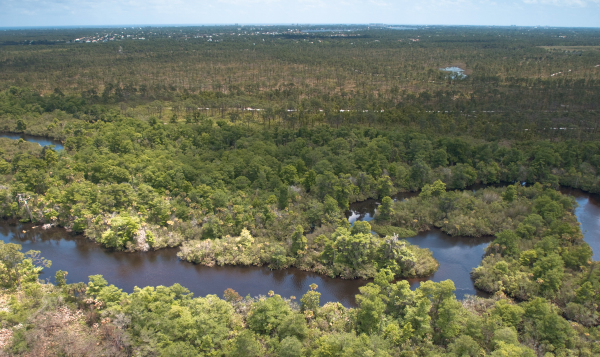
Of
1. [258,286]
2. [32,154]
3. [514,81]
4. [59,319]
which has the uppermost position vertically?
[514,81]

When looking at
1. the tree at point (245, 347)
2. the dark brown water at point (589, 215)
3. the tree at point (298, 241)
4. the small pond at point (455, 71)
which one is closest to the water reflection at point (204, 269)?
the dark brown water at point (589, 215)

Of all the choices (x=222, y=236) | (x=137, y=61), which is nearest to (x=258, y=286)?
→ (x=222, y=236)

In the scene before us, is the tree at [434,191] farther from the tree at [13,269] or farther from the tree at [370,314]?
the tree at [13,269]

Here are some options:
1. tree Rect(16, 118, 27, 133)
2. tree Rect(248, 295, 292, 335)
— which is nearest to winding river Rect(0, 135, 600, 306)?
tree Rect(248, 295, 292, 335)

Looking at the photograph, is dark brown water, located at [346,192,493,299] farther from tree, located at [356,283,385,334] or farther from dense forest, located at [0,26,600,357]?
tree, located at [356,283,385,334]

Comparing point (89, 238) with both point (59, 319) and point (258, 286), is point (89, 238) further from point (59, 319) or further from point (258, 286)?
point (258, 286)
